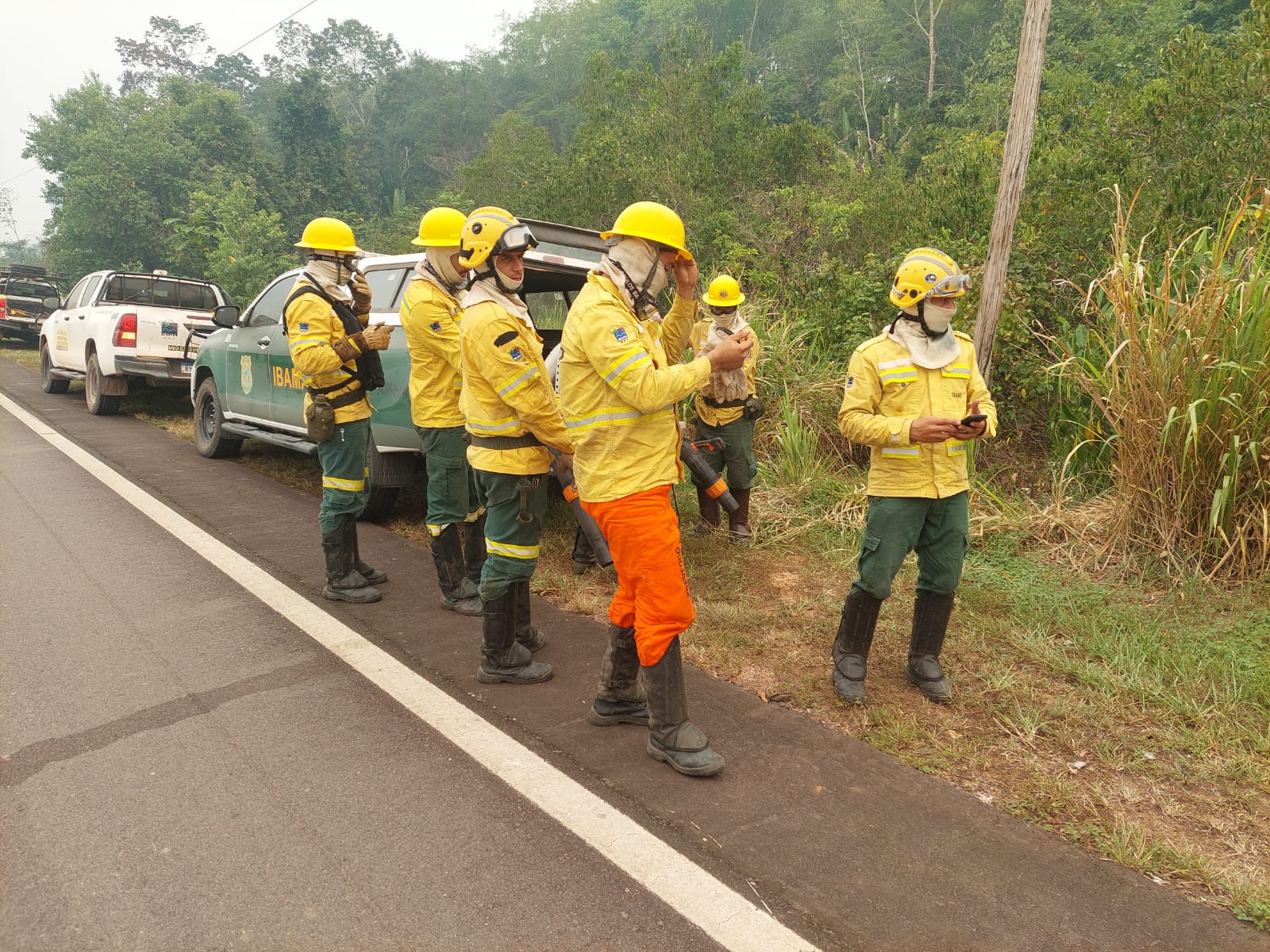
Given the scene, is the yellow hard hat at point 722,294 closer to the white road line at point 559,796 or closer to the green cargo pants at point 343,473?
the green cargo pants at point 343,473

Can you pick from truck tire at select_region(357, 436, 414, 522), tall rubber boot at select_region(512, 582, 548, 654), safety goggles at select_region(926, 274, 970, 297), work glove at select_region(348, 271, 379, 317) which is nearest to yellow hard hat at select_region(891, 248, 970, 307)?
safety goggles at select_region(926, 274, 970, 297)

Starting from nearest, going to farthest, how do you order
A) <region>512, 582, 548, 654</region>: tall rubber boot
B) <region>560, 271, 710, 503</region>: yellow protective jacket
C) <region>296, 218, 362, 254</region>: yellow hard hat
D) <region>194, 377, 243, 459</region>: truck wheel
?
1. <region>560, 271, 710, 503</region>: yellow protective jacket
2. <region>512, 582, 548, 654</region>: tall rubber boot
3. <region>296, 218, 362, 254</region>: yellow hard hat
4. <region>194, 377, 243, 459</region>: truck wheel

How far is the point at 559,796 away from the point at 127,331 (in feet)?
31.8

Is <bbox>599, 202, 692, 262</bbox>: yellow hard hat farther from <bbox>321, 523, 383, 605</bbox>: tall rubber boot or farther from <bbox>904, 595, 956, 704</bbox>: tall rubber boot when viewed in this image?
<bbox>321, 523, 383, 605</bbox>: tall rubber boot

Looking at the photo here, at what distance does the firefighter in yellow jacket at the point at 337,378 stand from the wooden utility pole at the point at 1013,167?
4.18 metres

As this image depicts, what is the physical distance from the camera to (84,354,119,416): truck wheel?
1095 cm

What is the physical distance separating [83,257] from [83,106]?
16931 millimetres

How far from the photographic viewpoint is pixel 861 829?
9.64 ft

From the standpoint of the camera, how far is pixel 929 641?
3.98 metres

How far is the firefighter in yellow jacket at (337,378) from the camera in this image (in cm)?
490

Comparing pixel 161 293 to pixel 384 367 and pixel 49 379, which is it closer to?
pixel 49 379

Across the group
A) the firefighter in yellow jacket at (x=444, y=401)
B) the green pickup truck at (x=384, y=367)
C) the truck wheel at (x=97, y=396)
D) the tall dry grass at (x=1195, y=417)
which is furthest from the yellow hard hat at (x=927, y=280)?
the truck wheel at (x=97, y=396)

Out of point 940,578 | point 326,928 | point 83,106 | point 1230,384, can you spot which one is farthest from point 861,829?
point 83,106

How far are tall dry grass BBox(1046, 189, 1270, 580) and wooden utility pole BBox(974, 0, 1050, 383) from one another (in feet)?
3.38
